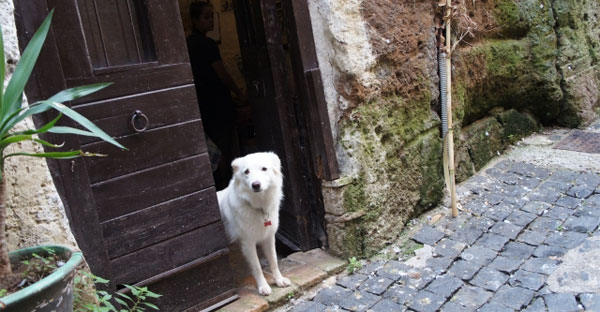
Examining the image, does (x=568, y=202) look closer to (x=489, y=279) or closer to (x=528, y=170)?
(x=528, y=170)

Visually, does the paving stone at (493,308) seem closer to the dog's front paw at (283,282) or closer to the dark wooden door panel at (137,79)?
the dog's front paw at (283,282)

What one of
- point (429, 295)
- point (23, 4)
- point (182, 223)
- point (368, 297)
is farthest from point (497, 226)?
point (23, 4)

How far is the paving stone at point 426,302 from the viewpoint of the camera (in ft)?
9.49

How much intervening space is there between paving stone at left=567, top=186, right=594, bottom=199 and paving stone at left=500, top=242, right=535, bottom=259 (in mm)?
1026

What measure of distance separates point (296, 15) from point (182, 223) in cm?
171

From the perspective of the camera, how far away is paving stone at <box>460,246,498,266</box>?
334 centimetres

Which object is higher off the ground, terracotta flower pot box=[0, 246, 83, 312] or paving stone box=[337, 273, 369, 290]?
terracotta flower pot box=[0, 246, 83, 312]

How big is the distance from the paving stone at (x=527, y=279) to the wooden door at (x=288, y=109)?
144 cm

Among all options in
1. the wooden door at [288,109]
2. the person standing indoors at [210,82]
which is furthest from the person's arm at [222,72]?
the wooden door at [288,109]

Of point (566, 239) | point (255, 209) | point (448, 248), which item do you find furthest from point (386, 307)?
point (566, 239)

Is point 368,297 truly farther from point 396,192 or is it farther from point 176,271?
point 176,271

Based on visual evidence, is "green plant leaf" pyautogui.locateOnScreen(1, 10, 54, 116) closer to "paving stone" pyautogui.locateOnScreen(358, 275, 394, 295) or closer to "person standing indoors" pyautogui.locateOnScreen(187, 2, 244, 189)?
"paving stone" pyautogui.locateOnScreen(358, 275, 394, 295)

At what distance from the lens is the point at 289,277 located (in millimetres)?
3443

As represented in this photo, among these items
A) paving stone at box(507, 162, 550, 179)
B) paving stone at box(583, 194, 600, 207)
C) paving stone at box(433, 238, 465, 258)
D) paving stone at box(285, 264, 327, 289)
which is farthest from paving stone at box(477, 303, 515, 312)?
paving stone at box(507, 162, 550, 179)
